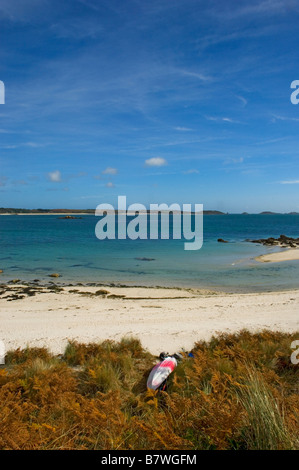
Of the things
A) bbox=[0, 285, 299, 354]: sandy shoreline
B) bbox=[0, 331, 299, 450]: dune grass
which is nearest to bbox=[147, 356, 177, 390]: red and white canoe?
bbox=[0, 331, 299, 450]: dune grass

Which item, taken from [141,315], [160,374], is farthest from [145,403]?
[141,315]

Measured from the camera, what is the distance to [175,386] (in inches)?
225

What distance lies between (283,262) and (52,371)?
102 ft

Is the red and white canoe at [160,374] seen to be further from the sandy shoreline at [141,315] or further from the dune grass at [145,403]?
the sandy shoreline at [141,315]

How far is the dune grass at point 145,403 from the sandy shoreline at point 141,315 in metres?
2.04

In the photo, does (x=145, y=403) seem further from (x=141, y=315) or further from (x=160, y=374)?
(x=141, y=315)

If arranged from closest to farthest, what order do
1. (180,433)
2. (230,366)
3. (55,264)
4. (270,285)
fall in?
(180,433) → (230,366) → (270,285) → (55,264)

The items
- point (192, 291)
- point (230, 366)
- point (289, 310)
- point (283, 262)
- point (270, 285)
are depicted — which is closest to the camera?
point (230, 366)

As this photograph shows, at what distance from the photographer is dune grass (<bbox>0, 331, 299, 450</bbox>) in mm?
3678

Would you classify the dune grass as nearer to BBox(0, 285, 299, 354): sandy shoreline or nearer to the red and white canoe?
the red and white canoe

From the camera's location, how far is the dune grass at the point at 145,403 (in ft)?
12.1

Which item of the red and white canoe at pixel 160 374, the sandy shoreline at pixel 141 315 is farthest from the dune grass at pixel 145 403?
the sandy shoreline at pixel 141 315
